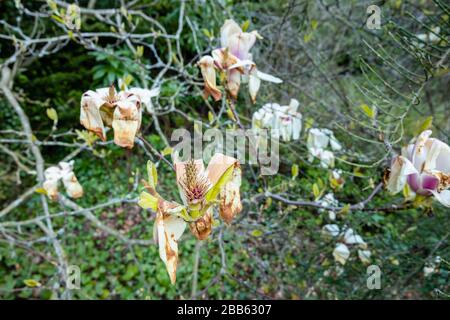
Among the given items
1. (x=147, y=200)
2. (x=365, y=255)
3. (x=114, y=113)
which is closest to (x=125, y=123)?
(x=114, y=113)

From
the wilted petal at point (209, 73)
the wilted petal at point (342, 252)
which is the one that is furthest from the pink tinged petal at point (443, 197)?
the wilted petal at point (342, 252)

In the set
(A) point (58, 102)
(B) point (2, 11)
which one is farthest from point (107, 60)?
(B) point (2, 11)

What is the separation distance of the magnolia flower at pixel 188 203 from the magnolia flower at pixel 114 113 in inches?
4.1

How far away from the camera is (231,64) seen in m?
0.77

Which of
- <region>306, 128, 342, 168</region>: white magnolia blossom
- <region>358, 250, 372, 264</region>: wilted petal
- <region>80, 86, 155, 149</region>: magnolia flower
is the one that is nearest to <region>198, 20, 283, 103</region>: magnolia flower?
<region>80, 86, 155, 149</region>: magnolia flower

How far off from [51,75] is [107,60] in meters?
0.62

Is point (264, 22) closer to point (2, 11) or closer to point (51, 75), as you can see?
point (51, 75)

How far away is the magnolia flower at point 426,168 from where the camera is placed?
1.98 ft

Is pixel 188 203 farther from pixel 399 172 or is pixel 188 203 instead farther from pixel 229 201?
pixel 399 172

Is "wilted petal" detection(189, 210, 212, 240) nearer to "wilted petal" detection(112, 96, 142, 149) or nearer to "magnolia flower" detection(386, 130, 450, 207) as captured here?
"wilted petal" detection(112, 96, 142, 149)

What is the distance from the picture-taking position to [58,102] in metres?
3.20

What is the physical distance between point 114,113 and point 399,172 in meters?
0.50

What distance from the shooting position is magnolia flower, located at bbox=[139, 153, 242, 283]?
478mm

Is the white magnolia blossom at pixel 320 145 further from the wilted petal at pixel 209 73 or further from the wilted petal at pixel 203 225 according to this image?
the wilted petal at pixel 203 225
